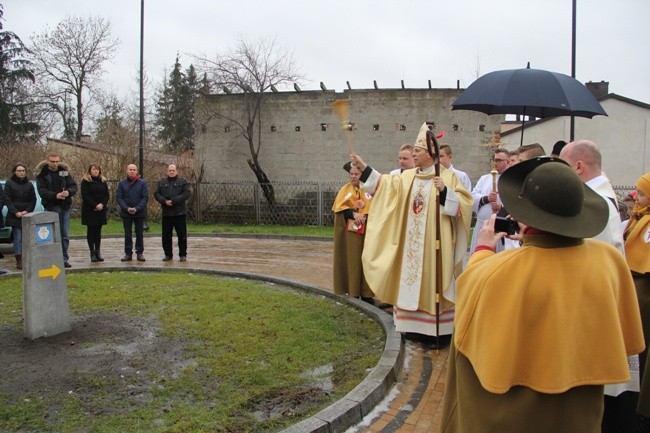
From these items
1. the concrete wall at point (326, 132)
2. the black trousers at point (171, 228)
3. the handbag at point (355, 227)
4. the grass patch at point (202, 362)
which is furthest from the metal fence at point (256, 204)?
the grass patch at point (202, 362)

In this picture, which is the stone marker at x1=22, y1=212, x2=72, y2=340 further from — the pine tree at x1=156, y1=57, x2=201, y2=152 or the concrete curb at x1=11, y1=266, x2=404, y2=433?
the pine tree at x1=156, y1=57, x2=201, y2=152

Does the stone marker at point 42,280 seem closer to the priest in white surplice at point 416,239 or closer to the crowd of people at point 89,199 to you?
the priest in white surplice at point 416,239

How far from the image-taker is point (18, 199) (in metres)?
10.3

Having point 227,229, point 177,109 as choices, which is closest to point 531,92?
point 227,229

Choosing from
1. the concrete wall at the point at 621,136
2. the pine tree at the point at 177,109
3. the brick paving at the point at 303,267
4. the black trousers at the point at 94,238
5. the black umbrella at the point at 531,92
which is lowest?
Answer: the brick paving at the point at 303,267

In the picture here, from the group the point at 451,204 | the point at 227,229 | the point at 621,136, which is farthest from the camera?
the point at 621,136

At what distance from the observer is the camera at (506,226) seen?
→ 2586 mm

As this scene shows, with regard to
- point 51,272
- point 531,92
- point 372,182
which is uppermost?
point 531,92

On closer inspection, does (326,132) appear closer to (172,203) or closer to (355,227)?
(172,203)

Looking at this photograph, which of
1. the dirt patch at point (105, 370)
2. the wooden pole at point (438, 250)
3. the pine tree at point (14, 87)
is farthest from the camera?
the pine tree at point (14, 87)

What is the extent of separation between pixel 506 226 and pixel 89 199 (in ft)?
32.6

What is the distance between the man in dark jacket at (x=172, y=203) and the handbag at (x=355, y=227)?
452 centimetres

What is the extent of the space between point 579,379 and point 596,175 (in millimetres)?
2392

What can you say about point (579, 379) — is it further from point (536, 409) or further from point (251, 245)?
point (251, 245)
